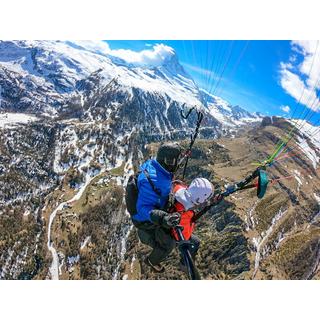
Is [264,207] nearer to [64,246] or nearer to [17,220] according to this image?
[64,246]

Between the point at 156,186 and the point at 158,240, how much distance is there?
849mm

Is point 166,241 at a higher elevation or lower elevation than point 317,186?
higher

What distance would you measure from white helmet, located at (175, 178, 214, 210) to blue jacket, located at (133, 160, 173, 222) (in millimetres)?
421

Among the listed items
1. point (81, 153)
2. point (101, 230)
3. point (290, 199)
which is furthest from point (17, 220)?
point (290, 199)

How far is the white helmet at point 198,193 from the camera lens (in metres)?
4.02

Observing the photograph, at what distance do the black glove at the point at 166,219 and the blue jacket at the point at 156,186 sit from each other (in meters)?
0.44

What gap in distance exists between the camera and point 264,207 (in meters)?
129

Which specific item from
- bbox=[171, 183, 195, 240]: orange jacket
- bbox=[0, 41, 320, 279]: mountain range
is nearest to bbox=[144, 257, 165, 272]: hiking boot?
bbox=[171, 183, 195, 240]: orange jacket

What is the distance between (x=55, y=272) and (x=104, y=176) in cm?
5739

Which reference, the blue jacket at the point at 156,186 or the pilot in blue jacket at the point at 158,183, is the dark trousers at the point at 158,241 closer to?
the pilot in blue jacket at the point at 158,183

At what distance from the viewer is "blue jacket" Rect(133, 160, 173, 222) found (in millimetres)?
4551

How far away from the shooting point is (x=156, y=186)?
454 cm

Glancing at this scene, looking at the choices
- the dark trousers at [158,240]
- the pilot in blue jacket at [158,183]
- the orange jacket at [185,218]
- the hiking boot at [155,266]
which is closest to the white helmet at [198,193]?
the orange jacket at [185,218]

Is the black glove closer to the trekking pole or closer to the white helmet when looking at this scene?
the trekking pole
